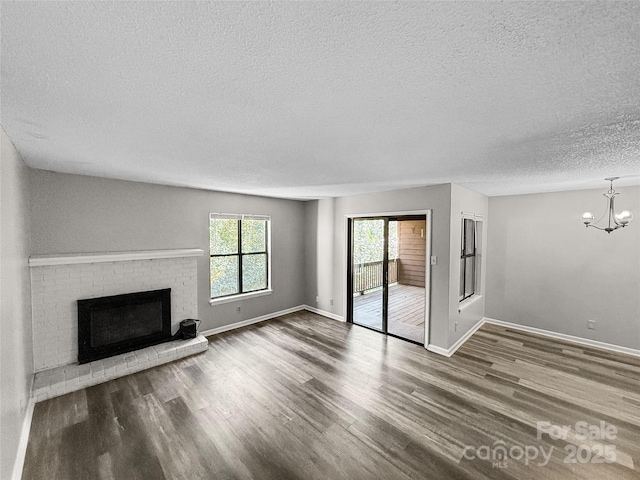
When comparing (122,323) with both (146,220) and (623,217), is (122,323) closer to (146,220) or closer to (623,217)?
(146,220)

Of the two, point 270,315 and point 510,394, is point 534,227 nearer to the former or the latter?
point 510,394

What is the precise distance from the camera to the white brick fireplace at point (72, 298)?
9.78 feet

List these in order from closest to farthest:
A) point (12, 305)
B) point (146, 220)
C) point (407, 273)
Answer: point (12, 305), point (146, 220), point (407, 273)

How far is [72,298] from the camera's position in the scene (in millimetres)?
3219

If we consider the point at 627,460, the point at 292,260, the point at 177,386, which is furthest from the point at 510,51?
the point at 292,260

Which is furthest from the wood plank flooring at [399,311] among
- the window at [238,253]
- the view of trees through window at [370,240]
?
the window at [238,253]

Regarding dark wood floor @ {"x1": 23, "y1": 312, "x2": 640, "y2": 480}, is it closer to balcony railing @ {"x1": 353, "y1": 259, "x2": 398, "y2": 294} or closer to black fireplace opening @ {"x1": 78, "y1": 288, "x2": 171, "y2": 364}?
black fireplace opening @ {"x1": 78, "y1": 288, "x2": 171, "y2": 364}

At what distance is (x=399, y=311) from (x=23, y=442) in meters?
5.51

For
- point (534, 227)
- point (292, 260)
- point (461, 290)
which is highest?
point (534, 227)

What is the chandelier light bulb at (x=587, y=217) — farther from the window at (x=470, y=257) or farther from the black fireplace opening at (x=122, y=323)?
the black fireplace opening at (x=122, y=323)

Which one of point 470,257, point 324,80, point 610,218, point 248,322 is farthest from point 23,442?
point 610,218

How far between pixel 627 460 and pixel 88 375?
528 cm

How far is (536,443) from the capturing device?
2.25 m

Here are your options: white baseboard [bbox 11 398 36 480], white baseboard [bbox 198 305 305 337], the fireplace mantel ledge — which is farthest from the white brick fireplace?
white baseboard [bbox 198 305 305 337]
